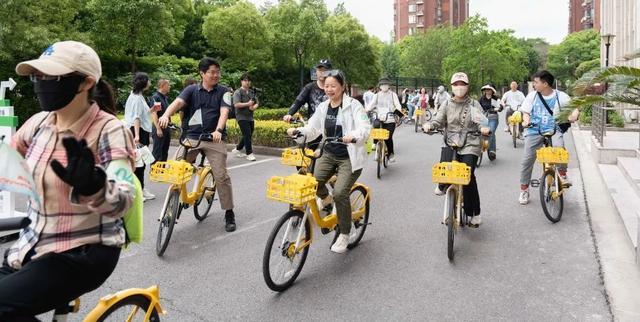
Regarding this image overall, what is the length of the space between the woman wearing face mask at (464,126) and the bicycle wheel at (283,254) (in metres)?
2.10

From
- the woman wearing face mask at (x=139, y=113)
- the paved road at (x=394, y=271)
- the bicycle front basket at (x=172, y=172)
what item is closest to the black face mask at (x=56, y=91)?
the paved road at (x=394, y=271)

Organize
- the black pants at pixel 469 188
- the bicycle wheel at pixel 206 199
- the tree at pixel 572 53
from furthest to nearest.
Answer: the tree at pixel 572 53
the bicycle wheel at pixel 206 199
the black pants at pixel 469 188

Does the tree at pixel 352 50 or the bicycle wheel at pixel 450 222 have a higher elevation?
the tree at pixel 352 50

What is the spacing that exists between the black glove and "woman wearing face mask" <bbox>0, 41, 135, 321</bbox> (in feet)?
0.35

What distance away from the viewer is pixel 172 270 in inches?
191

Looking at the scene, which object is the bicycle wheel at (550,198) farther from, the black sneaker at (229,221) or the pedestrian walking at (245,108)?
the pedestrian walking at (245,108)

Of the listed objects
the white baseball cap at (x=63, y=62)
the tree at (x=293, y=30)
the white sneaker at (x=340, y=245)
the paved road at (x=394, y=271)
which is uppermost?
the tree at (x=293, y=30)

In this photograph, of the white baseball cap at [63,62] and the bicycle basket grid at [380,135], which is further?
the bicycle basket grid at [380,135]

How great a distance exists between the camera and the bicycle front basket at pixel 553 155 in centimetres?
640

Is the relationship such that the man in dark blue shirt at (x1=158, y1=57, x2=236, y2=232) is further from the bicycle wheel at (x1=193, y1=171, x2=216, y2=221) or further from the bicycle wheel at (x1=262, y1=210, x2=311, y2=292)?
the bicycle wheel at (x1=262, y1=210, x2=311, y2=292)

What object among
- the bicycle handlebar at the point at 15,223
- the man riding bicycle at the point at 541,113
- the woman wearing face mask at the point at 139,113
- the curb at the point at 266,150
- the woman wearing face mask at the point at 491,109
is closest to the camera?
the bicycle handlebar at the point at 15,223

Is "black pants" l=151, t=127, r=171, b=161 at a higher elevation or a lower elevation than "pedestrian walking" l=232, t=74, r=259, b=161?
lower

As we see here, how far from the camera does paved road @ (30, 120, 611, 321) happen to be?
3.97m

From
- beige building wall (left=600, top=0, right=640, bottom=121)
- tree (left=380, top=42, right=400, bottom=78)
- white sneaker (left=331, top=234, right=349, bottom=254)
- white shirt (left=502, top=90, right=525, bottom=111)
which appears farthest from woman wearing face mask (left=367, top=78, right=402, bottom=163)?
tree (left=380, top=42, right=400, bottom=78)
